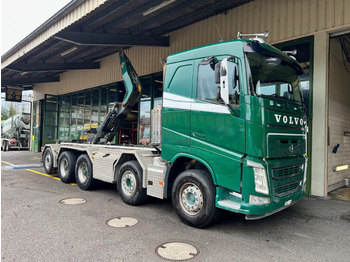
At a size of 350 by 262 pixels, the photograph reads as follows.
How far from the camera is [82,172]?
733 centimetres

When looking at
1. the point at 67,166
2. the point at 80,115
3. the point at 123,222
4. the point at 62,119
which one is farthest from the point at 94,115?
the point at 123,222

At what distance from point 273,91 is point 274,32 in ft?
13.8

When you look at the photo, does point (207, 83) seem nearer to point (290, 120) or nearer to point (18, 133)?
point (290, 120)

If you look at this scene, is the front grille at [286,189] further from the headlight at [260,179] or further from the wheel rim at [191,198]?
the wheel rim at [191,198]

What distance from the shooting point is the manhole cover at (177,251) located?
327cm

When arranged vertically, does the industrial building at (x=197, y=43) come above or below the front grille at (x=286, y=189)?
above

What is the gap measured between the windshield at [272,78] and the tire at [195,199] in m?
1.64

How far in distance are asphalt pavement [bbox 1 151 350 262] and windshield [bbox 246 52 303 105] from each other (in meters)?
2.26

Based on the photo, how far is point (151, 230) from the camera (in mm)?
4156

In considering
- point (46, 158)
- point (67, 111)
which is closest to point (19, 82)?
point (67, 111)

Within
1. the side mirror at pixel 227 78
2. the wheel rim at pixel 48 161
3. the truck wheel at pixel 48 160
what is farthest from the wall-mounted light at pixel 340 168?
the wheel rim at pixel 48 161

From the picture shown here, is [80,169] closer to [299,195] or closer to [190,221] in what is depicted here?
[190,221]

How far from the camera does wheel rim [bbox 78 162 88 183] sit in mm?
7195

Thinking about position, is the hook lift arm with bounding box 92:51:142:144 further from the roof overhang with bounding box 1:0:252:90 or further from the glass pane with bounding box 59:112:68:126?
the glass pane with bounding box 59:112:68:126
